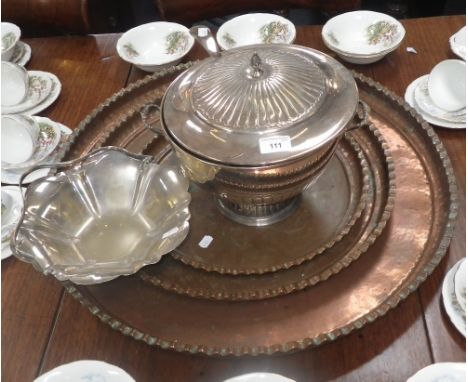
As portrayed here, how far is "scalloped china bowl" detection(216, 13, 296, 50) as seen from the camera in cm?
119

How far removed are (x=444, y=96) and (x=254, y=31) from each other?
1.68 feet

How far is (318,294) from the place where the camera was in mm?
735

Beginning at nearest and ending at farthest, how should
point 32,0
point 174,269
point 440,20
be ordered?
point 174,269 → point 440,20 → point 32,0

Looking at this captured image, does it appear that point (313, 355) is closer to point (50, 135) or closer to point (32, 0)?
point (50, 135)

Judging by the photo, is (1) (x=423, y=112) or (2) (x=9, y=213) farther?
(1) (x=423, y=112)

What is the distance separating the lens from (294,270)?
78 centimetres

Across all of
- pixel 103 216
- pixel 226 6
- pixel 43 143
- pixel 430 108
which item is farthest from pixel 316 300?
pixel 226 6

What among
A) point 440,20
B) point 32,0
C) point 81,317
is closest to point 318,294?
point 81,317

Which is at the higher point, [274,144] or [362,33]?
[274,144]

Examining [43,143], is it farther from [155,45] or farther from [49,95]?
[155,45]

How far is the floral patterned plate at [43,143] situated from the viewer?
978mm

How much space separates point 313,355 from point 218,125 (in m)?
0.37

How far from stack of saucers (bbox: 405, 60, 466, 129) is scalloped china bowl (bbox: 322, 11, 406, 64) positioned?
0.45 feet

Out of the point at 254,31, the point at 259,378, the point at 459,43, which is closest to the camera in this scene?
the point at 259,378
